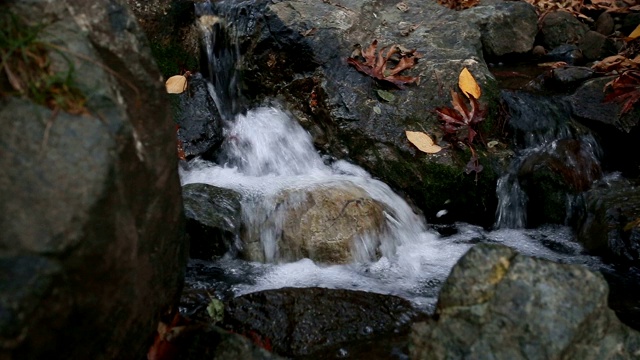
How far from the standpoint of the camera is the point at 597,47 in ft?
23.7

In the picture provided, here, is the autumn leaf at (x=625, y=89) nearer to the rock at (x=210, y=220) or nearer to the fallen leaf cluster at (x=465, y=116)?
the fallen leaf cluster at (x=465, y=116)

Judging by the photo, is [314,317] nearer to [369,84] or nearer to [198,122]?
[369,84]

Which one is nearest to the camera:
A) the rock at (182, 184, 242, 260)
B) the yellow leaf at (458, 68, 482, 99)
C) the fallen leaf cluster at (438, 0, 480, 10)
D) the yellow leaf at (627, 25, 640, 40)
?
the rock at (182, 184, 242, 260)

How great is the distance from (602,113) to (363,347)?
367cm

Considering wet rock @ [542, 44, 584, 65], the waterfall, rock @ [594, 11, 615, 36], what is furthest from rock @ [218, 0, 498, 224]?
rock @ [594, 11, 615, 36]

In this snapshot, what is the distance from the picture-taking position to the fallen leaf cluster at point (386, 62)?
17.5ft

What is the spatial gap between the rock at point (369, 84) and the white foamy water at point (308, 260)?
0.53ft

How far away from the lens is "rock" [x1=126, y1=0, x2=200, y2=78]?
18.7ft

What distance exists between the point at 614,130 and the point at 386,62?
2.16 m

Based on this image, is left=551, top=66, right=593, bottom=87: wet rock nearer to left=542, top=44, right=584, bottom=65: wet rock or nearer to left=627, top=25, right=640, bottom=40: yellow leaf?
left=542, top=44, right=584, bottom=65: wet rock

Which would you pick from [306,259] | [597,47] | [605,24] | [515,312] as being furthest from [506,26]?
[515,312]

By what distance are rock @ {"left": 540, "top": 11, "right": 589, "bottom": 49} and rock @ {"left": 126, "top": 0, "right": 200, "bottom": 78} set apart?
4.60 meters

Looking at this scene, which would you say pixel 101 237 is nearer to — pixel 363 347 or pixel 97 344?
pixel 97 344

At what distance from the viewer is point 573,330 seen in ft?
7.82
